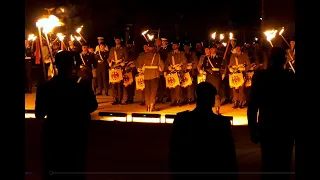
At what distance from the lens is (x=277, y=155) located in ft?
22.1

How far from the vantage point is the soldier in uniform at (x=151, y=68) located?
1872 centimetres

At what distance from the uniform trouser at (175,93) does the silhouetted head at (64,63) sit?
14.2 m

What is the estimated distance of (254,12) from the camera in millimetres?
36500

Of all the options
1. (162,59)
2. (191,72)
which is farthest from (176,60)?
(191,72)

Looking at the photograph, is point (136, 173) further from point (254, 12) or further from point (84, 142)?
point (254, 12)

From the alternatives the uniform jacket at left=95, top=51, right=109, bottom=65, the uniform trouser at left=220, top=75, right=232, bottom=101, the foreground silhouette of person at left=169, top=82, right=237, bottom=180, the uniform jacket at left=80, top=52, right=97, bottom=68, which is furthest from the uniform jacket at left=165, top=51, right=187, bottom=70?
the foreground silhouette of person at left=169, top=82, right=237, bottom=180

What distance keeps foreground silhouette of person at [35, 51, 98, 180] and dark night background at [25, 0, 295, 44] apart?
66.4 ft

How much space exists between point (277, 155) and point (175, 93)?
13.9m

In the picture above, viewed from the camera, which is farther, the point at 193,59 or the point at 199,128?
the point at 193,59

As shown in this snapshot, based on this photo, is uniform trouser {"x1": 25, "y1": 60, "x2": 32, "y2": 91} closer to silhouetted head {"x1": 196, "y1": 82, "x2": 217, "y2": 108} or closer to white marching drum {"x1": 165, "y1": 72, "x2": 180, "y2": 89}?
white marching drum {"x1": 165, "y1": 72, "x2": 180, "y2": 89}

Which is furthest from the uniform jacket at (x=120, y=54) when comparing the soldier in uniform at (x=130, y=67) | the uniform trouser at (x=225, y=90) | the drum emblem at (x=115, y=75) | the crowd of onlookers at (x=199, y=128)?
the crowd of onlookers at (x=199, y=128)

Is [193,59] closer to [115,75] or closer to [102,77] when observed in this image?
[115,75]

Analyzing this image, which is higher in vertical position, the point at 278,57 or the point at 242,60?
the point at 242,60
